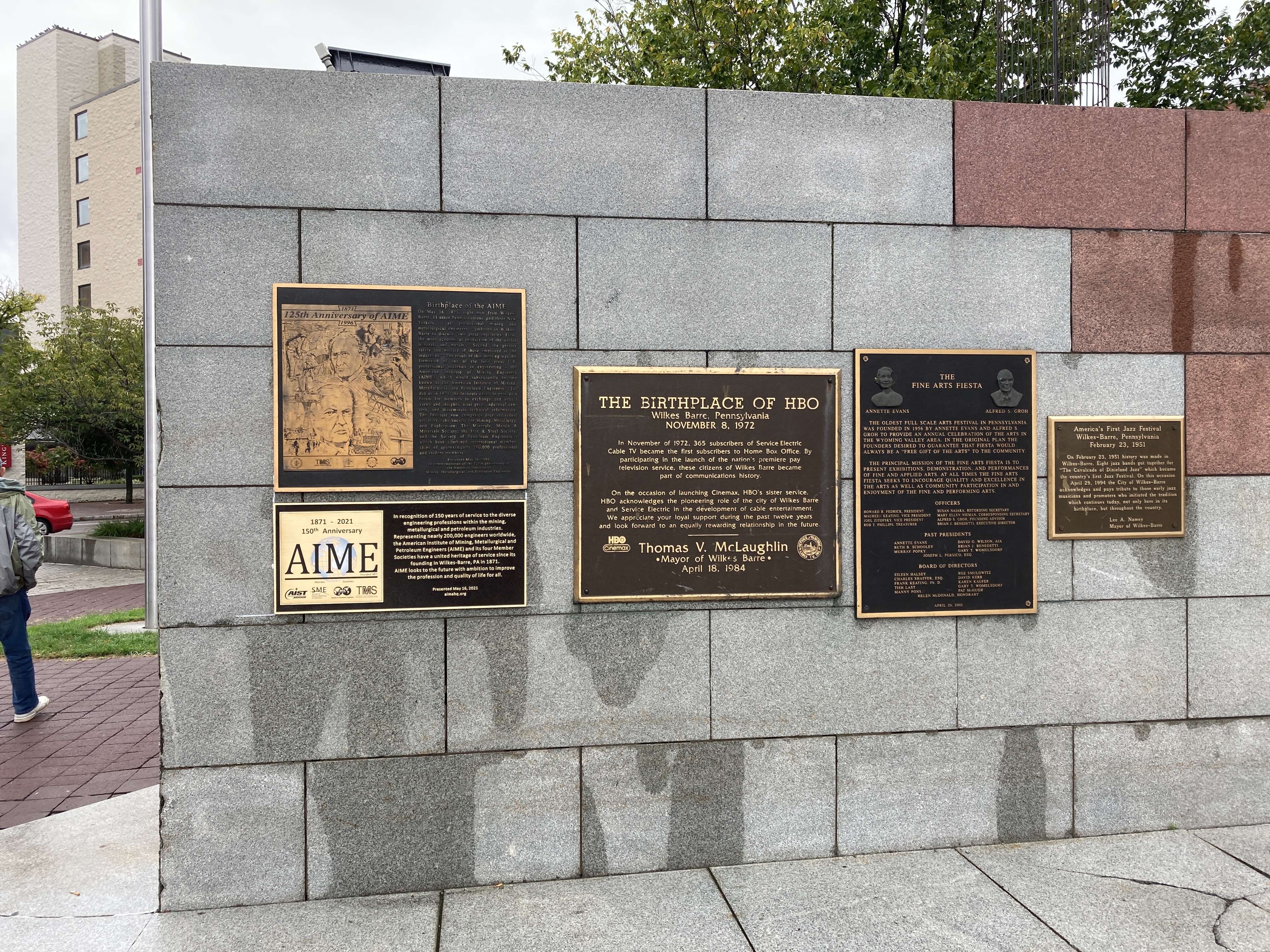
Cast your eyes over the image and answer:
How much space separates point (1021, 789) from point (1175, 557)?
1.65 m

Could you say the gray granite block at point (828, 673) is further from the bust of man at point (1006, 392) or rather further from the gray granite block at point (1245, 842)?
the gray granite block at point (1245, 842)

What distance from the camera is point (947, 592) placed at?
4.32 m

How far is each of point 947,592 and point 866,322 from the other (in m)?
1.61

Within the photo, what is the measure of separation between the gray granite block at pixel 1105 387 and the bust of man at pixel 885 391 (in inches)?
34.8

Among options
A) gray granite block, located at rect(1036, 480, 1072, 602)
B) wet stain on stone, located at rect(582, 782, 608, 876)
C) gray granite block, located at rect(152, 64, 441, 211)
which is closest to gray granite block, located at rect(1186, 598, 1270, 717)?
gray granite block, located at rect(1036, 480, 1072, 602)

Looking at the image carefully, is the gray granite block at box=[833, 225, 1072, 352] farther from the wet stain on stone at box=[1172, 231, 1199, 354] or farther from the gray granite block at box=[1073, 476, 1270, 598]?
the gray granite block at box=[1073, 476, 1270, 598]

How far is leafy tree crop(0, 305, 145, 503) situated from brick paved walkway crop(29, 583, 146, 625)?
17.8ft

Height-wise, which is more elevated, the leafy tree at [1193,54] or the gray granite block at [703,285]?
the leafy tree at [1193,54]

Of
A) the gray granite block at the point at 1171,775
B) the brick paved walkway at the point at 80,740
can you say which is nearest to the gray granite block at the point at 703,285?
the gray granite block at the point at 1171,775

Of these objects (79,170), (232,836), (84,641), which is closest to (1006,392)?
(232,836)

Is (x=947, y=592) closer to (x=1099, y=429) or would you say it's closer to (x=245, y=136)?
(x=1099, y=429)

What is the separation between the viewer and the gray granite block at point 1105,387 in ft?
14.4

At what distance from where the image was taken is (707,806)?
4148 mm

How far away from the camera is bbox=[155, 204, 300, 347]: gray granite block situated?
380cm
